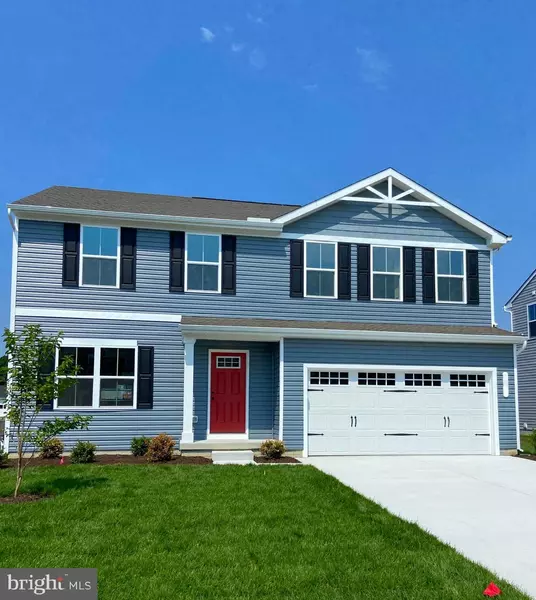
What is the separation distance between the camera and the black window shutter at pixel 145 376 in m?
13.5

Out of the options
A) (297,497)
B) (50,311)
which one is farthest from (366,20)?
(297,497)

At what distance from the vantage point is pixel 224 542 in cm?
629

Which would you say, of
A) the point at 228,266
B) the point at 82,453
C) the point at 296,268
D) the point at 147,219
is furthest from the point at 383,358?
the point at 82,453

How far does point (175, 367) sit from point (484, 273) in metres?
8.99

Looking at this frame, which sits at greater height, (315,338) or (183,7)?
(183,7)

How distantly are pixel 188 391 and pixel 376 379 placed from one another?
4662 mm

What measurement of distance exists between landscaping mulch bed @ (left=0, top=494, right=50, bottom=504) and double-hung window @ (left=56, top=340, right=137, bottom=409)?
15.4 feet

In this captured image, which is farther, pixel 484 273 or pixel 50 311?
pixel 484 273

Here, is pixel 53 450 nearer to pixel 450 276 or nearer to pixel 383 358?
pixel 383 358

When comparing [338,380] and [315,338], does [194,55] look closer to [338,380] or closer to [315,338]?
[315,338]

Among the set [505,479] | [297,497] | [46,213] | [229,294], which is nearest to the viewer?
[297,497]

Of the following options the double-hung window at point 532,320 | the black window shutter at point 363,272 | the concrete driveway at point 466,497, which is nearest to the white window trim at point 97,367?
the concrete driveway at point 466,497

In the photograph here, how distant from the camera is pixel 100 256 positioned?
1377 centimetres

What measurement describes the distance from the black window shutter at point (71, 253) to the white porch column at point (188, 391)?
3.14 m
